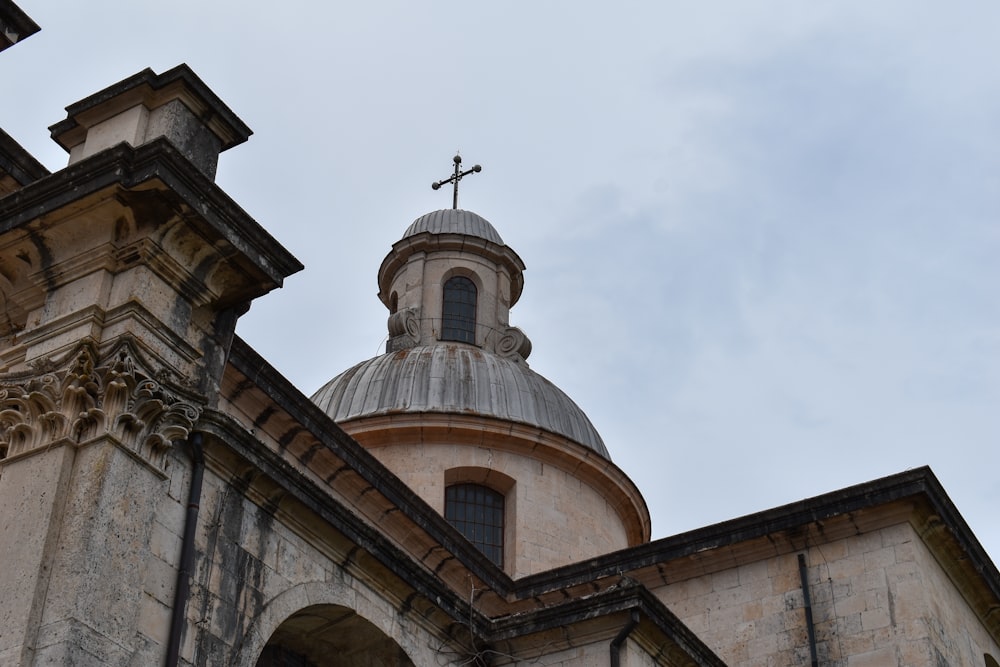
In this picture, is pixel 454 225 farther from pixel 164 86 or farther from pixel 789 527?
pixel 164 86

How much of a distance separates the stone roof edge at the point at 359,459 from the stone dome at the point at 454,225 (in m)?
11.4

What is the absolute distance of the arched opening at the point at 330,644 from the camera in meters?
11.5

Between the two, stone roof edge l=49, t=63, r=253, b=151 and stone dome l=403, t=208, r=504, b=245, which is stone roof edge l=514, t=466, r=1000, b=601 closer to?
→ stone roof edge l=49, t=63, r=253, b=151

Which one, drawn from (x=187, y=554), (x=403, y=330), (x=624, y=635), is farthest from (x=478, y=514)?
(x=187, y=554)

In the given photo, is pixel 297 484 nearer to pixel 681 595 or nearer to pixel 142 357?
pixel 142 357

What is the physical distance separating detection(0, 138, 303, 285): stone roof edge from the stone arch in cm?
250

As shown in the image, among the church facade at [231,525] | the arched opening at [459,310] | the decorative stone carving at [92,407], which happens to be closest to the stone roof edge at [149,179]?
the church facade at [231,525]

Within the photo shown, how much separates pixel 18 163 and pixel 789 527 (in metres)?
10.0

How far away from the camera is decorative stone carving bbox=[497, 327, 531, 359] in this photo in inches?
1045

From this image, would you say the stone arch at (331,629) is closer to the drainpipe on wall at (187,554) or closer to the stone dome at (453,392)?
the drainpipe on wall at (187,554)

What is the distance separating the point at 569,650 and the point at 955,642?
20.6 ft

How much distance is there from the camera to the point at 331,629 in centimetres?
1173

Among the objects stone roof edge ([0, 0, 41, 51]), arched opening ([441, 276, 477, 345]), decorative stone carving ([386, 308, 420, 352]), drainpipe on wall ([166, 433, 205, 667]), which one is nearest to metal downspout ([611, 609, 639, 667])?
drainpipe on wall ([166, 433, 205, 667])

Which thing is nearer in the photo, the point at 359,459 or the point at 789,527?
the point at 359,459
